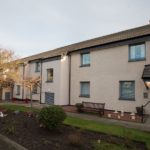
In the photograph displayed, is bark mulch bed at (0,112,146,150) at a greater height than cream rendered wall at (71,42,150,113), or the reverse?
cream rendered wall at (71,42,150,113)

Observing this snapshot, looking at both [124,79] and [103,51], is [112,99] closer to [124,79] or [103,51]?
[124,79]

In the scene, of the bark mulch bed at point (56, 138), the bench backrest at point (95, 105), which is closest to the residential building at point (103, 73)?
the bench backrest at point (95, 105)

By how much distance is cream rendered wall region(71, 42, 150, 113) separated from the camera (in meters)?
17.0

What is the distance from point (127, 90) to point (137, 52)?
3.17 metres

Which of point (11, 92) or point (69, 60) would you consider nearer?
point (69, 60)

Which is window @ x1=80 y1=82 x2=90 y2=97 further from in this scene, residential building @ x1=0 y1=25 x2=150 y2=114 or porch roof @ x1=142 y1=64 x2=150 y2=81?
porch roof @ x1=142 y1=64 x2=150 y2=81

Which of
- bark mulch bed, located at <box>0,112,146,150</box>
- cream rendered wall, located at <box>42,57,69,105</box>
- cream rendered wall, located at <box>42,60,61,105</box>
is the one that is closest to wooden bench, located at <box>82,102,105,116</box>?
cream rendered wall, located at <box>42,57,69,105</box>

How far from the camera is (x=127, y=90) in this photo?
58.7ft

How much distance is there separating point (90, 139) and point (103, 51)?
39.5 ft

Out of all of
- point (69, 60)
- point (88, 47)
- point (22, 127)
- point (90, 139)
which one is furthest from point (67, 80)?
point (90, 139)

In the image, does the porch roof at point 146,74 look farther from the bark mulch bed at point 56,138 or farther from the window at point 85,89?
the window at point 85,89

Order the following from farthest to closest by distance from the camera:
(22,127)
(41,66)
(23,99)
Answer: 1. (23,99)
2. (41,66)
3. (22,127)

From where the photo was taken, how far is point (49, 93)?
25109mm

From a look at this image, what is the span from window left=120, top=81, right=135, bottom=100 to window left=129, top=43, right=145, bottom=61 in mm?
2002
